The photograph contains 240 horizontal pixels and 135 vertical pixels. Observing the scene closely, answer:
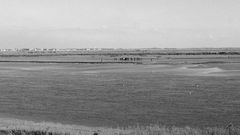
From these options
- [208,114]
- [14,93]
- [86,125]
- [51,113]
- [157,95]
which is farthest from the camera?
[14,93]

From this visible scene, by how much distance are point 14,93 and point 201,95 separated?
1269cm

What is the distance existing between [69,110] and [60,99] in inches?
154

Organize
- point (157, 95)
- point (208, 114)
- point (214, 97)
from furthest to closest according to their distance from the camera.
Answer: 1. point (157, 95)
2. point (214, 97)
3. point (208, 114)

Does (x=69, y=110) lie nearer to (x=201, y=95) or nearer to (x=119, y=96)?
(x=119, y=96)

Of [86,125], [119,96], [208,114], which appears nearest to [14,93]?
[119,96]

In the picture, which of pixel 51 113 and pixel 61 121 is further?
pixel 51 113

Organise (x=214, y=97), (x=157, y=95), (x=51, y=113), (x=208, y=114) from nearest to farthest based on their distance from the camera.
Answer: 1. (x=208, y=114)
2. (x=51, y=113)
3. (x=214, y=97)
4. (x=157, y=95)

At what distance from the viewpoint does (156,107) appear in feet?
66.7

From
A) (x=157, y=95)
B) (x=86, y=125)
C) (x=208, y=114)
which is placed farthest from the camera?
(x=157, y=95)

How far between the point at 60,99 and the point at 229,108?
1012 cm

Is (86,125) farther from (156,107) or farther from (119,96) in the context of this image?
(119,96)

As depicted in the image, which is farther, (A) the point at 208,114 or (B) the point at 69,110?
(B) the point at 69,110

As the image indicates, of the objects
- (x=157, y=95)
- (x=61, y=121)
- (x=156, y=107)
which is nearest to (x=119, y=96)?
(x=157, y=95)

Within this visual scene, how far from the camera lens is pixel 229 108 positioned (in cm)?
1944
